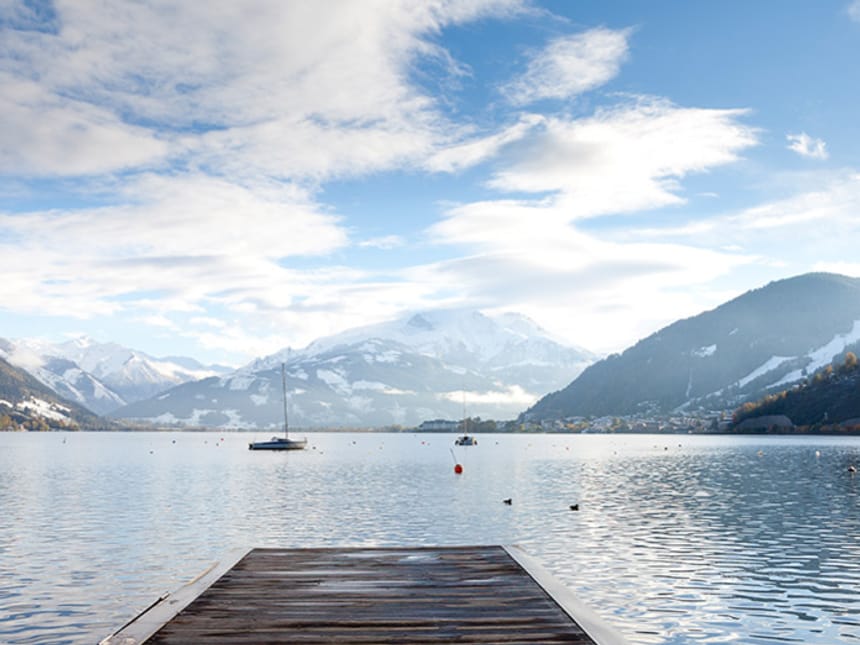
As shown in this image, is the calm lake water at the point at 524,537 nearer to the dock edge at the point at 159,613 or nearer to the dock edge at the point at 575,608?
the dock edge at the point at 575,608

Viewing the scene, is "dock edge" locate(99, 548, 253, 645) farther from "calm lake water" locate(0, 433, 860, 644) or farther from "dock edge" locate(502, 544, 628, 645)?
"dock edge" locate(502, 544, 628, 645)

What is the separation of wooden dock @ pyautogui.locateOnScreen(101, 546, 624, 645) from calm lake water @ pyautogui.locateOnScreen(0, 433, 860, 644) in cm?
594

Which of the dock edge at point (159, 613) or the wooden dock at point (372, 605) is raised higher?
the dock edge at point (159, 613)

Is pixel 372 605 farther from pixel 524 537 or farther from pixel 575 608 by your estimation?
pixel 524 537

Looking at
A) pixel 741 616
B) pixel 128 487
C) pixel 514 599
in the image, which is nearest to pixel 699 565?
pixel 741 616

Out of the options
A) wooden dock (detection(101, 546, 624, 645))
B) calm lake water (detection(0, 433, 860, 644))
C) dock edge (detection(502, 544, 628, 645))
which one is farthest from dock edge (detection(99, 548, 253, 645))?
dock edge (detection(502, 544, 628, 645))

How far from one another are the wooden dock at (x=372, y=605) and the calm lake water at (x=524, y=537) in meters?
5.94

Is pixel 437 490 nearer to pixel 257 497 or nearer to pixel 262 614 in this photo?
pixel 257 497

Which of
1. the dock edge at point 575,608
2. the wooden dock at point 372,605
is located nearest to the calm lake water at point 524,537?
the dock edge at point 575,608

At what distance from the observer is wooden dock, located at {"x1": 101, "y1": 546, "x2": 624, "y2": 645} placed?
67.2 feet

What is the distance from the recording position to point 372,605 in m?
24.1

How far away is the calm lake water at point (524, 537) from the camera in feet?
109

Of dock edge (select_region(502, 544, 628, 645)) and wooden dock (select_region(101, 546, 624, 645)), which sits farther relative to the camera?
wooden dock (select_region(101, 546, 624, 645))

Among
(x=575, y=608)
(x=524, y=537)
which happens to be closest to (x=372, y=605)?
(x=575, y=608)
